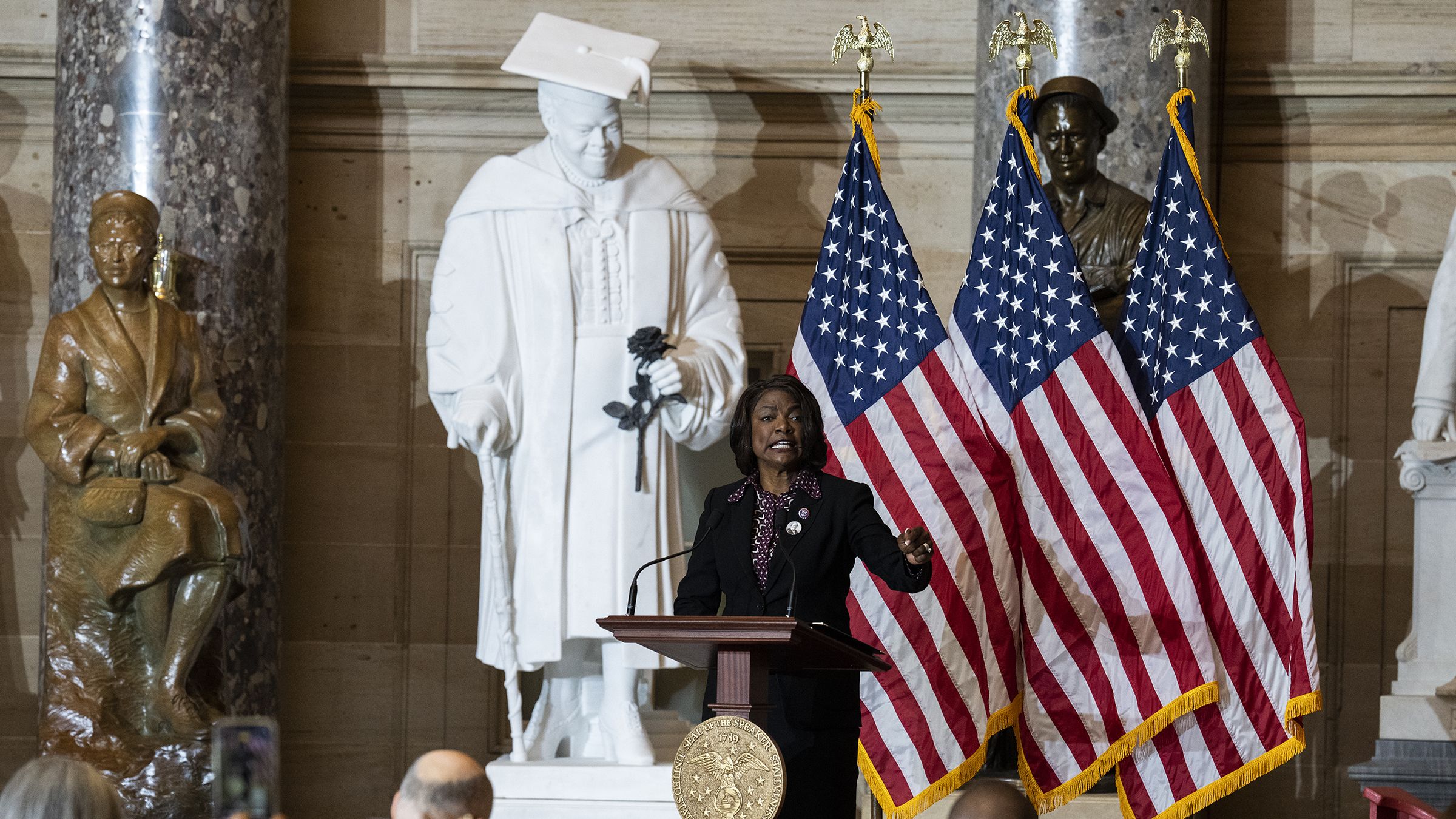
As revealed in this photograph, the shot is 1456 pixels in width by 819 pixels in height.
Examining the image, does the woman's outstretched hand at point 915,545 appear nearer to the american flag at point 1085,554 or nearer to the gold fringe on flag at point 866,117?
the american flag at point 1085,554

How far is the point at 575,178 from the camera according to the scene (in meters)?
6.78

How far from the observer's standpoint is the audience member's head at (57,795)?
257 centimetres

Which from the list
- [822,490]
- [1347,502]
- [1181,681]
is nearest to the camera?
[822,490]

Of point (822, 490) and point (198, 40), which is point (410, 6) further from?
point (822, 490)

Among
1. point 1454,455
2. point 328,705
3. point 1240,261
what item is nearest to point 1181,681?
point 1454,455

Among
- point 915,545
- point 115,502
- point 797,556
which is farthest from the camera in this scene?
point 115,502

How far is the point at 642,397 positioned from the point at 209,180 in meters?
2.11

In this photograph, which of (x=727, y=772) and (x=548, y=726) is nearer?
(x=727, y=772)

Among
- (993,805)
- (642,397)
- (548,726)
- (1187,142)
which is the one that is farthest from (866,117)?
(993,805)

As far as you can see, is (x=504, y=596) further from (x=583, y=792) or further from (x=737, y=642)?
(x=737, y=642)

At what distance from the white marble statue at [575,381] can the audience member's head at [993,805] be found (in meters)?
3.50

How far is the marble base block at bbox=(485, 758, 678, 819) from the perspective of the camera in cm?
615

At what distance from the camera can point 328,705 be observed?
813 cm

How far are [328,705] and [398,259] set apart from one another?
1.91 meters
